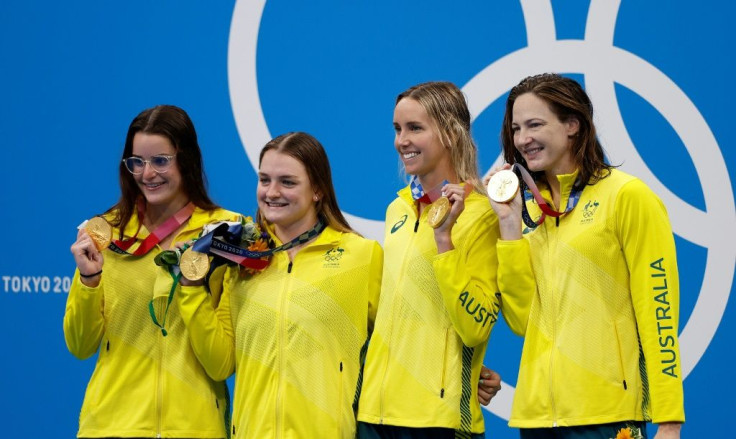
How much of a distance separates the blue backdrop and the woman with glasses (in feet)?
Answer: 5.04

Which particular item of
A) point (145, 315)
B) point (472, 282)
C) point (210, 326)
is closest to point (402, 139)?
point (472, 282)

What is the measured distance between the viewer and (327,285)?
11.5ft

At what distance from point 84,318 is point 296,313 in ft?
2.58

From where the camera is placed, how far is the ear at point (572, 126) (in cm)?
336

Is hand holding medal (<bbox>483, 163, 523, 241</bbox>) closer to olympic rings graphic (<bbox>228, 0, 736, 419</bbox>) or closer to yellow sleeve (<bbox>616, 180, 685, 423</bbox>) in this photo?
yellow sleeve (<bbox>616, 180, 685, 423</bbox>)

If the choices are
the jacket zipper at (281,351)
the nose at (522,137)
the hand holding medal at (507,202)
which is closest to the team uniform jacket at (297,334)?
the jacket zipper at (281,351)

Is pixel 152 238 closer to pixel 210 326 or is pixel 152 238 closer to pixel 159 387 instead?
pixel 210 326

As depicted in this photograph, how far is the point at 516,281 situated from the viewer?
3270 millimetres

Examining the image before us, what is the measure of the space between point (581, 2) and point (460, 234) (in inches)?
79.1

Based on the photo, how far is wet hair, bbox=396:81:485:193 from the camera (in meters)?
3.49

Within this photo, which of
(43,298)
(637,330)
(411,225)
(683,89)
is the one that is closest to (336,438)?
(411,225)

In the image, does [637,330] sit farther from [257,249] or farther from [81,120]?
[81,120]

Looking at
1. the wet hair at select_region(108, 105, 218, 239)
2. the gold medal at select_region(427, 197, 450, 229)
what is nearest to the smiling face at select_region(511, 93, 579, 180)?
the gold medal at select_region(427, 197, 450, 229)

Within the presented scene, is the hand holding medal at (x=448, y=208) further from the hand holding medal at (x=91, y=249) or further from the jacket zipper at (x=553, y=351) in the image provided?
the hand holding medal at (x=91, y=249)
